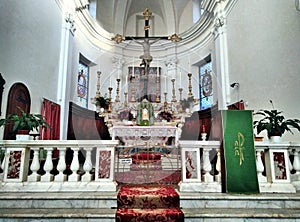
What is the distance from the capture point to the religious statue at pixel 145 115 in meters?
6.64

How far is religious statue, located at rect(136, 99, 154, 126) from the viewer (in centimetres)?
664

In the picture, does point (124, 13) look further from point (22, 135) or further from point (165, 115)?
point (22, 135)

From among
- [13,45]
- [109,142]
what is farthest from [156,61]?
[109,142]

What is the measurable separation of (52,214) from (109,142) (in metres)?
1.05

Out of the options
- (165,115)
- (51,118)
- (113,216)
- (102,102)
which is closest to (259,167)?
(113,216)

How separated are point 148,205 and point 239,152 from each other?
1371 mm

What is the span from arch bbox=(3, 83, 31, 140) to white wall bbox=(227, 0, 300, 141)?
5.15 m

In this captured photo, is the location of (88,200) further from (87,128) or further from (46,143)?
(87,128)

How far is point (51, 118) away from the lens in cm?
616

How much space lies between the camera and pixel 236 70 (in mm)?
6527

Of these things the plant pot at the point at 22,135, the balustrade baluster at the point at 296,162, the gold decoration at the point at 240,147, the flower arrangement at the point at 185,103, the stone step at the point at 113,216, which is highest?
the flower arrangement at the point at 185,103

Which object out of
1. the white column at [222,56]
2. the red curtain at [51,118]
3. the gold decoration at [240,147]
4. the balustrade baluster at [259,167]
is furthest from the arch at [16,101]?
the white column at [222,56]

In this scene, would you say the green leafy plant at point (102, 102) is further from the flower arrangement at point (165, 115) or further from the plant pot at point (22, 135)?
the plant pot at point (22, 135)

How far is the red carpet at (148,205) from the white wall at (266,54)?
8.93 feet
